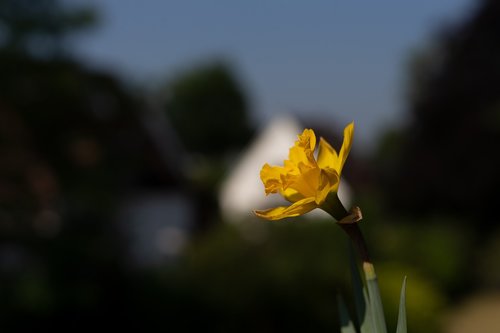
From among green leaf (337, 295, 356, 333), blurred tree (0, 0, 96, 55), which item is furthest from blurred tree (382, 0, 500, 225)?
green leaf (337, 295, 356, 333)

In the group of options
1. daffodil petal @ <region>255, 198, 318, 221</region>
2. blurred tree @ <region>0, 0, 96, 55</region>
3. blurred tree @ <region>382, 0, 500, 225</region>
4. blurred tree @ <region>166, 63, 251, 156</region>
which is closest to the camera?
daffodil petal @ <region>255, 198, 318, 221</region>

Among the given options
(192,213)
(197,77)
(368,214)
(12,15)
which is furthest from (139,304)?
(197,77)

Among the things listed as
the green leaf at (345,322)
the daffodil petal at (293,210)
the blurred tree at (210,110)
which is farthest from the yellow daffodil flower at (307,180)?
the blurred tree at (210,110)

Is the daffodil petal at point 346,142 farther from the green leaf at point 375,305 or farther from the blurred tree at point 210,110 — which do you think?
the blurred tree at point 210,110

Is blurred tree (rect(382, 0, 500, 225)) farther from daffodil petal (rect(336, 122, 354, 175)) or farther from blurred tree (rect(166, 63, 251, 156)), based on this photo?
blurred tree (rect(166, 63, 251, 156))

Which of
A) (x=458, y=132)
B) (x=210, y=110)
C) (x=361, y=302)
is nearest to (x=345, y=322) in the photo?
(x=361, y=302)

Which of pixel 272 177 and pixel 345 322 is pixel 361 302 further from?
pixel 272 177

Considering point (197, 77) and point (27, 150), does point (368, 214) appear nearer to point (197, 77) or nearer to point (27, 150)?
point (27, 150)
